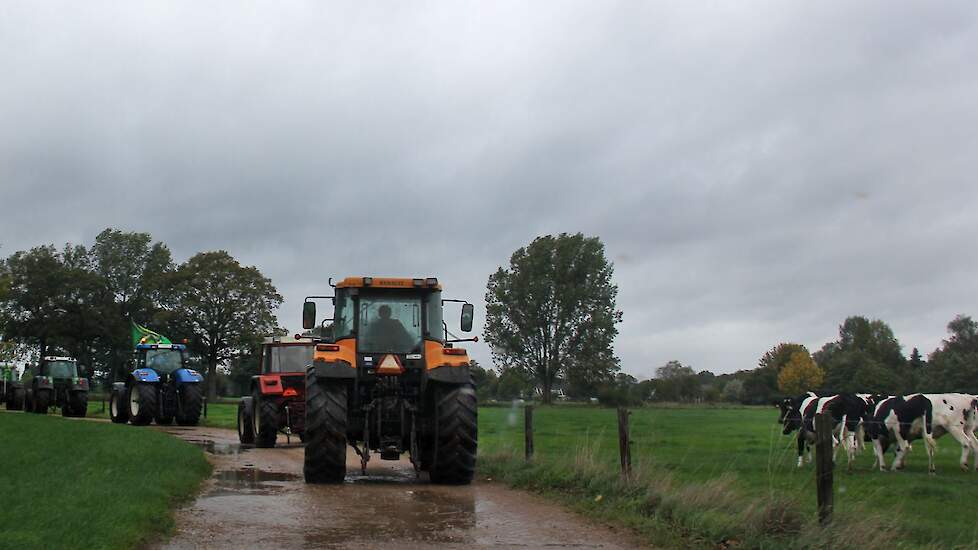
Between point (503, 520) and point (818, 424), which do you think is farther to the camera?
point (503, 520)

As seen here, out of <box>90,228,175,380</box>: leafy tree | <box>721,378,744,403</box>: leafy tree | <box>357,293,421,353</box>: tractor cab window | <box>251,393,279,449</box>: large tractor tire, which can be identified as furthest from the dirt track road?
<box>90,228,175,380</box>: leafy tree

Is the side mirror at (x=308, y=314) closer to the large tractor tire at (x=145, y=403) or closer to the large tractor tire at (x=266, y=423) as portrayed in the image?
the large tractor tire at (x=266, y=423)

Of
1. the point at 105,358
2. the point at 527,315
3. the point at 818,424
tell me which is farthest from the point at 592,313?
the point at 818,424

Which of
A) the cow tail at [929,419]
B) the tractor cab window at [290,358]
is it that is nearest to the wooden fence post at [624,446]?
the cow tail at [929,419]

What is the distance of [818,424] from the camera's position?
794cm

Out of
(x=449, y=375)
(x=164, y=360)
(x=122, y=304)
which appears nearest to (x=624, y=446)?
(x=449, y=375)

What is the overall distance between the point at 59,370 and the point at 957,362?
33.1 m

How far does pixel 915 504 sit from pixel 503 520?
5666 millimetres

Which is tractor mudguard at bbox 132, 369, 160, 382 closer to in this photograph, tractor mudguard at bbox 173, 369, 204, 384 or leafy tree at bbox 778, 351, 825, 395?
tractor mudguard at bbox 173, 369, 204, 384

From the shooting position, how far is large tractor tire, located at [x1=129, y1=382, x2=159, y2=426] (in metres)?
26.5

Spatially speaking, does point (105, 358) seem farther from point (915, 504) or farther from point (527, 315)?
point (915, 504)

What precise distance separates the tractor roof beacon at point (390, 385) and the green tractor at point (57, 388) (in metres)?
23.9

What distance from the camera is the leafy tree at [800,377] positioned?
2979 cm

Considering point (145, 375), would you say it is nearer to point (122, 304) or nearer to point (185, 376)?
point (185, 376)
